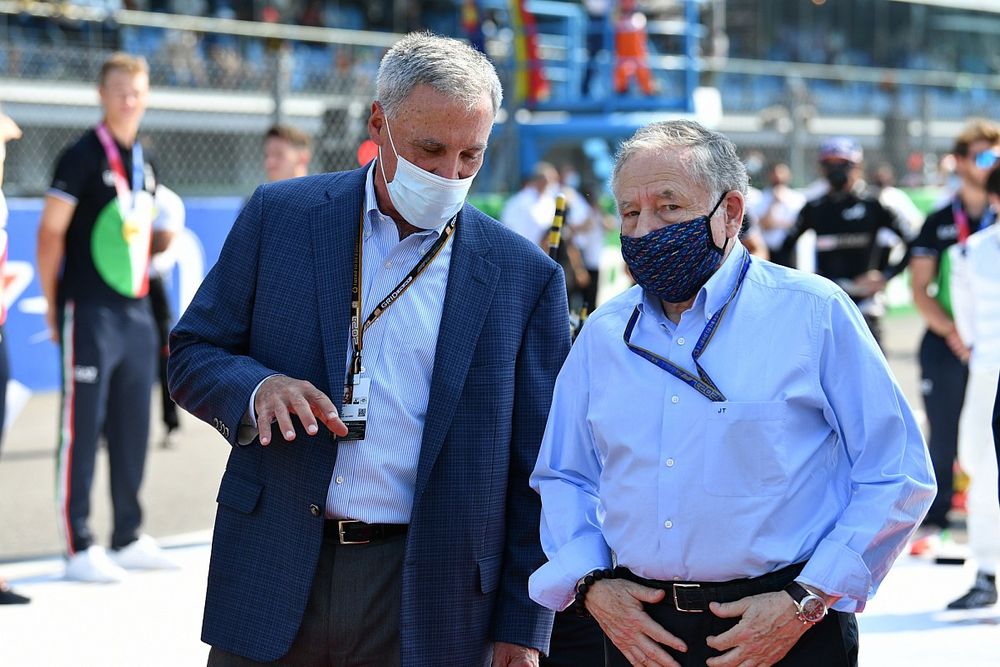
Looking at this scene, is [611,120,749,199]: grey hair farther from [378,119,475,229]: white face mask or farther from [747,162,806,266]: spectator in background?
[747,162,806,266]: spectator in background

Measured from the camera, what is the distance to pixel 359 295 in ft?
9.76

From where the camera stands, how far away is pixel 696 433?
2.60 m

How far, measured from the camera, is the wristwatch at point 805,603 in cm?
253

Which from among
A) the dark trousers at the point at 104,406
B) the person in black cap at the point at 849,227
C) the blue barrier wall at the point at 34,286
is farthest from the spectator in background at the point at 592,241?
the dark trousers at the point at 104,406

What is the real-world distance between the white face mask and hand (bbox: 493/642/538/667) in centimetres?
95

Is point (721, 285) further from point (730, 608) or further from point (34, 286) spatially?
point (34, 286)

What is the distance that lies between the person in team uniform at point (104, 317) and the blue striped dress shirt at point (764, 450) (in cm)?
419

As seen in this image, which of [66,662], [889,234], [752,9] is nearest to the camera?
[66,662]

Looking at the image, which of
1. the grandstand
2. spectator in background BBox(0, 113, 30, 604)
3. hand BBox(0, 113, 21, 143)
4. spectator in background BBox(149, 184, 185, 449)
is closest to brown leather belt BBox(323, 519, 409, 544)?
spectator in background BBox(0, 113, 30, 604)

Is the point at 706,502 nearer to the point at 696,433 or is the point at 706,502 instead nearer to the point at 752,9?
the point at 696,433

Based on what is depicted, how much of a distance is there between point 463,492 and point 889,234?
623 cm

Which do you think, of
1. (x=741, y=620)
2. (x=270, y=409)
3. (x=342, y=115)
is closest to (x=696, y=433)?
(x=741, y=620)

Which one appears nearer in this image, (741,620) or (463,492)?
(741,620)

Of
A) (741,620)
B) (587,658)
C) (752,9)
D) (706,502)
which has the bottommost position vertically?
(587,658)
